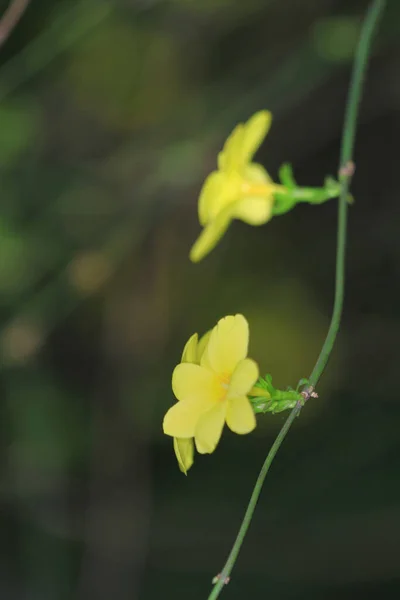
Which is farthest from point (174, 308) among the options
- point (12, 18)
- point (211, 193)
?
point (211, 193)

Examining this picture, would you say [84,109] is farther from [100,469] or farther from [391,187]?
[100,469]

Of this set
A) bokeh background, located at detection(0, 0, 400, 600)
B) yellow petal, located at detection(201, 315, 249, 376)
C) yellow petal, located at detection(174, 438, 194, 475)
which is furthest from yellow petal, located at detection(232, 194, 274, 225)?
bokeh background, located at detection(0, 0, 400, 600)

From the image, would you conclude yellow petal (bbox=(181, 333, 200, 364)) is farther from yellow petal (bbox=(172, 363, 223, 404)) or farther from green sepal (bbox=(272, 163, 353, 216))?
green sepal (bbox=(272, 163, 353, 216))

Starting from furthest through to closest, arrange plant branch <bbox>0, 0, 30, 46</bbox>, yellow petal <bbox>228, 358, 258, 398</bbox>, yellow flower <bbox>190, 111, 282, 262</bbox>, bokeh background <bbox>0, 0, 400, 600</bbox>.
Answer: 1. bokeh background <bbox>0, 0, 400, 600</bbox>
2. plant branch <bbox>0, 0, 30, 46</bbox>
3. yellow flower <bbox>190, 111, 282, 262</bbox>
4. yellow petal <bbox>228, 358, 258, 398</bbox>

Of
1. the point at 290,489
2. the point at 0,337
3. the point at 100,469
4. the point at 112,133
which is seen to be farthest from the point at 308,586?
the point at 112,133

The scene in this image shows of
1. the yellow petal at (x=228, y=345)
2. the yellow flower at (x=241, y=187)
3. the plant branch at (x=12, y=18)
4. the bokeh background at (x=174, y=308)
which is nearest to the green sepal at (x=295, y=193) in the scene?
the yellow flower at (x=241, y=187)

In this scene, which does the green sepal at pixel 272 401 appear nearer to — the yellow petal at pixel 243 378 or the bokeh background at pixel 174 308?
the yellow petal at pixel 243 378

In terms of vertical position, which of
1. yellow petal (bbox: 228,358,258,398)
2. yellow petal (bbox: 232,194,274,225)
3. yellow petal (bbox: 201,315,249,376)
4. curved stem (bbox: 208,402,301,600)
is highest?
yellow petal (bbox: 232,194,274,225)

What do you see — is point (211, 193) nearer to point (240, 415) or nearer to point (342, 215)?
point (342, 215)
